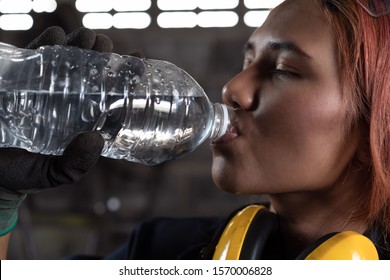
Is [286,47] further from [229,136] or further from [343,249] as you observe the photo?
[343,249]

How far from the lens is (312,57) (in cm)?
108

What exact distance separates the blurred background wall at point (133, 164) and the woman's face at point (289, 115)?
7.70 feet

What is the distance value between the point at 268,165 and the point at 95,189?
3.09 metres

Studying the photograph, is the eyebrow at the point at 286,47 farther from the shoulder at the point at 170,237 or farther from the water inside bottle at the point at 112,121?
the shoulder at the point at 170,237

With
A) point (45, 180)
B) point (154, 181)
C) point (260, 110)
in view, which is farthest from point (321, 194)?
point (154, 181)

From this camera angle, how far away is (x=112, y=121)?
1.22 meters

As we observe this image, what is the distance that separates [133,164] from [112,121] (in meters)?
2.76

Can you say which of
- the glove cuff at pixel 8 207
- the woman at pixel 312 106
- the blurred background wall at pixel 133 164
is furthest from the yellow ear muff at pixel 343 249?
the blurred background wall at pixel 133 164

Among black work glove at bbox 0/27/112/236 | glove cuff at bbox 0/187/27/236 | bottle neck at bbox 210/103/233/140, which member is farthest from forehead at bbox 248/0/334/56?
glove cuff at bbox 0/187/27/236

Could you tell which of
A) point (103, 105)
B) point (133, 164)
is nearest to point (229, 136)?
point (103, 105)

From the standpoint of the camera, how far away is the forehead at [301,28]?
1.08 m

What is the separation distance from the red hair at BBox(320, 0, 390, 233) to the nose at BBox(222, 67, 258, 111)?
0.17 m

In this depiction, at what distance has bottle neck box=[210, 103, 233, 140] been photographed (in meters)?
1.13
